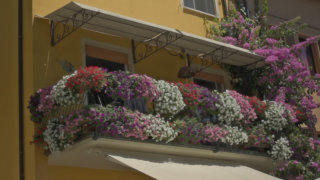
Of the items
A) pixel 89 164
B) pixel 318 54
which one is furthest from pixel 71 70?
pixel 318 54

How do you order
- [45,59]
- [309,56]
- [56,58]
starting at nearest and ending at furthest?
[45,59] < [56,58] < [309,56]

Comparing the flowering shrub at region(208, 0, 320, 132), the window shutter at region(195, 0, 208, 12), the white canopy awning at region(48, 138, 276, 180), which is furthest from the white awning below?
the window shutter at region(195, 0, 208, 12)

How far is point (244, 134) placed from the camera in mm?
13094

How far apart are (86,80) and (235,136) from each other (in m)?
4.04

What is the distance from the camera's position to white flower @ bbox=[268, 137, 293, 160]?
13.8 m

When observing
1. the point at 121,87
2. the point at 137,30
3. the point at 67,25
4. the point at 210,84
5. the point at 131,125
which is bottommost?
the point at 131,125

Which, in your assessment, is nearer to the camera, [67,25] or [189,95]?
[67,25]

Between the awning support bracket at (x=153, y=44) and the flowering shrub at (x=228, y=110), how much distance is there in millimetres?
1684

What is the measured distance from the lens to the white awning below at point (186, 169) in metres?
10.4

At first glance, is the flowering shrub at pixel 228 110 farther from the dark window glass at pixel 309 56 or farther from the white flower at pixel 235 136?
the dark window glass at pixel 309 56

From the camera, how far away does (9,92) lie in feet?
37.5

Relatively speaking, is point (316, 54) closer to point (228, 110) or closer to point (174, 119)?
point (228, 110)

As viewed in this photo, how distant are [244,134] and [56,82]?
4.35 m

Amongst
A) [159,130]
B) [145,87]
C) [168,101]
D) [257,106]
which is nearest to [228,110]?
[257,106]
